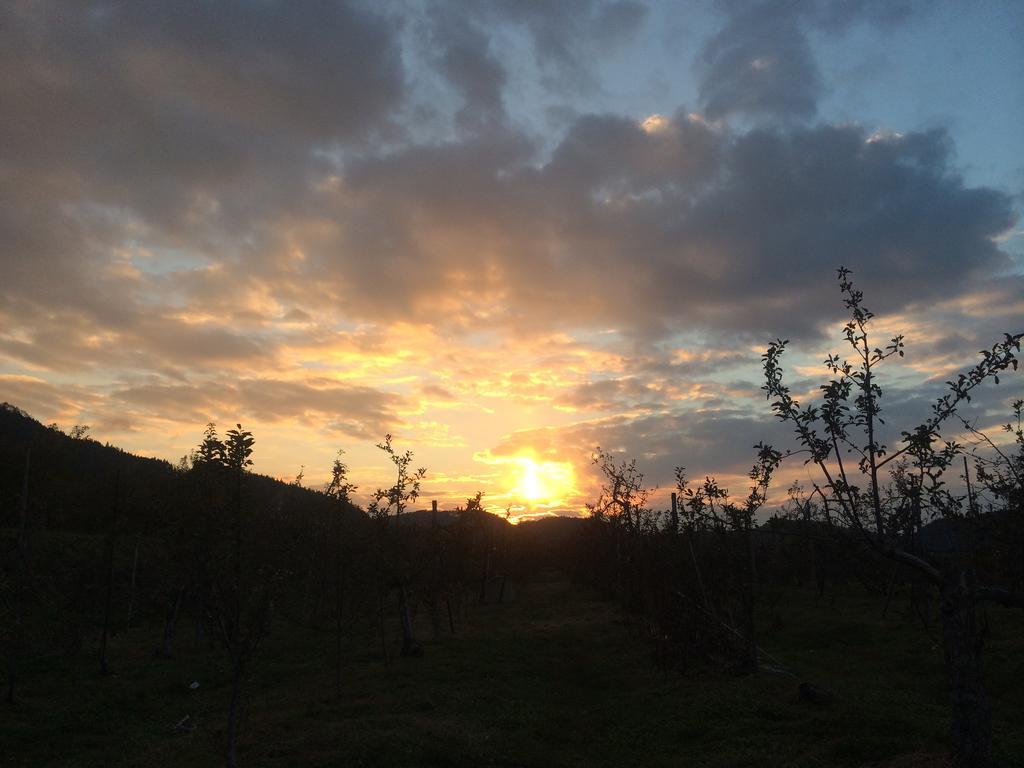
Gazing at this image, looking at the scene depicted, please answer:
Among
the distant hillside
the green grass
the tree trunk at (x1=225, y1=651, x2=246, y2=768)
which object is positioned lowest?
the green grass

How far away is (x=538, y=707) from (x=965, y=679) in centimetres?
1295

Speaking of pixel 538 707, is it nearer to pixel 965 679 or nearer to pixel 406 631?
pixel 406 631

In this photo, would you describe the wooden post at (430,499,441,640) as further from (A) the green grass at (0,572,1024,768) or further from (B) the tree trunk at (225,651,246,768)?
(B) the tree trunk at (225,651,246,768)

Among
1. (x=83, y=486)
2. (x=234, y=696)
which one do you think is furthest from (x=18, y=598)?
(x=83, y=486)

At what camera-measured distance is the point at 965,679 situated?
10.5 meters

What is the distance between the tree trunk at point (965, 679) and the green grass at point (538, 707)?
0.78 m

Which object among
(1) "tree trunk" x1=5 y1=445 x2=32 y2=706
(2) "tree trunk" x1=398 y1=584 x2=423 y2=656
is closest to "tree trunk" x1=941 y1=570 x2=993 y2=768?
(2) "tree trunk" x1=398 y1=584 x2=423 y2=656

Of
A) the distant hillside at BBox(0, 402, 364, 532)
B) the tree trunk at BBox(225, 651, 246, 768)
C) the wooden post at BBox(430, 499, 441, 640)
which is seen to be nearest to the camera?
the tree trunk at BBox(225, 651, 246, 768)

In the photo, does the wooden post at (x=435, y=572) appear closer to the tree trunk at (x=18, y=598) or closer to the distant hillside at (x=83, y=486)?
the distant hillside at (x=83, y=486)

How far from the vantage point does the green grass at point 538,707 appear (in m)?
14.8

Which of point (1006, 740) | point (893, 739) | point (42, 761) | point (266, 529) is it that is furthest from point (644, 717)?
point (42, 761)

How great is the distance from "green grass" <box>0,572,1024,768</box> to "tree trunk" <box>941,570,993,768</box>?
2.57 feet

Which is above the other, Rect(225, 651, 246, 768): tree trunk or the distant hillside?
the distant hillside

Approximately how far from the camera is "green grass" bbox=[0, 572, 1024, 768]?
14.8 metres
